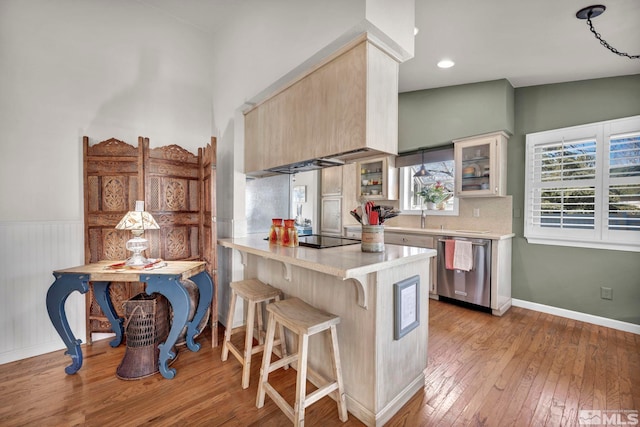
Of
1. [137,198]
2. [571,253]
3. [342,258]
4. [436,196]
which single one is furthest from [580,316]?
[137,198]

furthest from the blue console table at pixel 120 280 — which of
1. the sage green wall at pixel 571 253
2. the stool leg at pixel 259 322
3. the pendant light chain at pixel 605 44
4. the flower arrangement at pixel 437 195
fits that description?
the sage green wall at pixel 571 253

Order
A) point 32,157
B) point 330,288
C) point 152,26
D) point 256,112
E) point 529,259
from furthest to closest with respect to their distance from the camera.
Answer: point 529,259, point 152,26, point 256,112, point 32,157, point 330,288

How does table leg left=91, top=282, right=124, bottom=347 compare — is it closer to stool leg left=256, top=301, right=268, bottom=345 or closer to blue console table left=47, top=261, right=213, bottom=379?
blue console table left=47, top=261, right=213, bottom=379

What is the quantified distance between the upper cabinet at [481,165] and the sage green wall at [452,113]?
12cm

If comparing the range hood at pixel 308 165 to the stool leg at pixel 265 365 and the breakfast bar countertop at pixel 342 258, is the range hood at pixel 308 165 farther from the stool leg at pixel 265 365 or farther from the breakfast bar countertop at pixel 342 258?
the stool leg at pixel 265 365

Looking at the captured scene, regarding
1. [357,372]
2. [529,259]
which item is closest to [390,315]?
[357,372]

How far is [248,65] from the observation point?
2.62 metres

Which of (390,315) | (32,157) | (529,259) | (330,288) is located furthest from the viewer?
(529,259)

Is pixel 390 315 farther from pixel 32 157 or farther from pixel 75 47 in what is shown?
pixel 75 47

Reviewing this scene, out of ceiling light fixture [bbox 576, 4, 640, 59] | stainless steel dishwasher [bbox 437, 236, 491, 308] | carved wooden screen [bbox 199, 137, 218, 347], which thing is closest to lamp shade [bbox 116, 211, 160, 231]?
carved wooden screen [bbox 199, 137, 218, 347]

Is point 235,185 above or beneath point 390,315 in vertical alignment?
above

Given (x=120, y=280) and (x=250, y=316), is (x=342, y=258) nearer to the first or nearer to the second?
(x=250, y=316)

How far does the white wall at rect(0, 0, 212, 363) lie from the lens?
2.31 m

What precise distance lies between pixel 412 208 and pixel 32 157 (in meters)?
4.51
